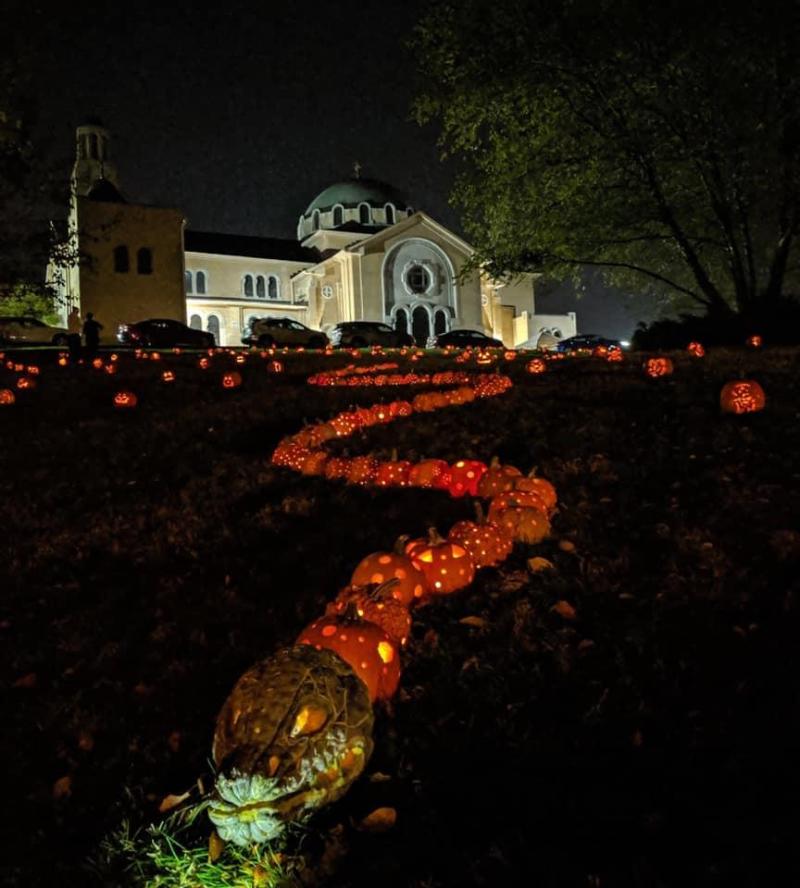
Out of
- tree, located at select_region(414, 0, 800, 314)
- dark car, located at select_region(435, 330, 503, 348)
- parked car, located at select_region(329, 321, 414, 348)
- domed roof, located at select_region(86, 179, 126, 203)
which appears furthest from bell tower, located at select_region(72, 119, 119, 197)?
tree, located at select_region(414, 0, 800, 314)

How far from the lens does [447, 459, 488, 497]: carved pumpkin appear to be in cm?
559

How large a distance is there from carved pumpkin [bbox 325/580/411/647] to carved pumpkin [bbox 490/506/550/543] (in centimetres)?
132

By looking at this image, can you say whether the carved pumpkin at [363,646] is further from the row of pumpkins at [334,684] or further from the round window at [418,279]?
the round window at [418,279]

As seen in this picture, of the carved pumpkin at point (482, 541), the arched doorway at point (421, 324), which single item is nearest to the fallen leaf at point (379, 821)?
the carved pumpkin at point (482, 541)

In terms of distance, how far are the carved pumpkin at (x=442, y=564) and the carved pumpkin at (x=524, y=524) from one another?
507 mm

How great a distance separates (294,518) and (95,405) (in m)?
8.12

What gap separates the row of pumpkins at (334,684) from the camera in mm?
2352

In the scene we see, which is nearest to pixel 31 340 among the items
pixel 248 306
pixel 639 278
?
pixel 248 306

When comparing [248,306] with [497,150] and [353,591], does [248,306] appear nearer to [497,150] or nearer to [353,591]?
[497,150]

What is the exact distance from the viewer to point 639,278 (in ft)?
94.4

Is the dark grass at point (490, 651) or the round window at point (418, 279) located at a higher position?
the round window at point (418, 279)

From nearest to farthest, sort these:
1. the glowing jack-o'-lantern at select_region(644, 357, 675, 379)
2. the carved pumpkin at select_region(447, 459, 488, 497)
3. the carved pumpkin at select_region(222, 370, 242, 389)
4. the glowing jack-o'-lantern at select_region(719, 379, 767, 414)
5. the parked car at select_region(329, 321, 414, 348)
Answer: the carved pumpkin at select_region(447, 459, 488, 497), the glowing jack-o'-lantern at select_region(719, 379, 767, 414), the glowing jack-o'-lantern at select_region(644, 357, 675, 379), the carved pumpkin at select_region(222, 370, 242, 389), the parked car at select_region(329, 321, 414, 348)

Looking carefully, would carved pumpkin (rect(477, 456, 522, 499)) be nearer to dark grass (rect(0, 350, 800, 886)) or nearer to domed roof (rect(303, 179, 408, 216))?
dark grass (rect(0, 350, 800, 886))

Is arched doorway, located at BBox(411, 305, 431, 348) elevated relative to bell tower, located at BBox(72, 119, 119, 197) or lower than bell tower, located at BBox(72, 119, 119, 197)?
lower
